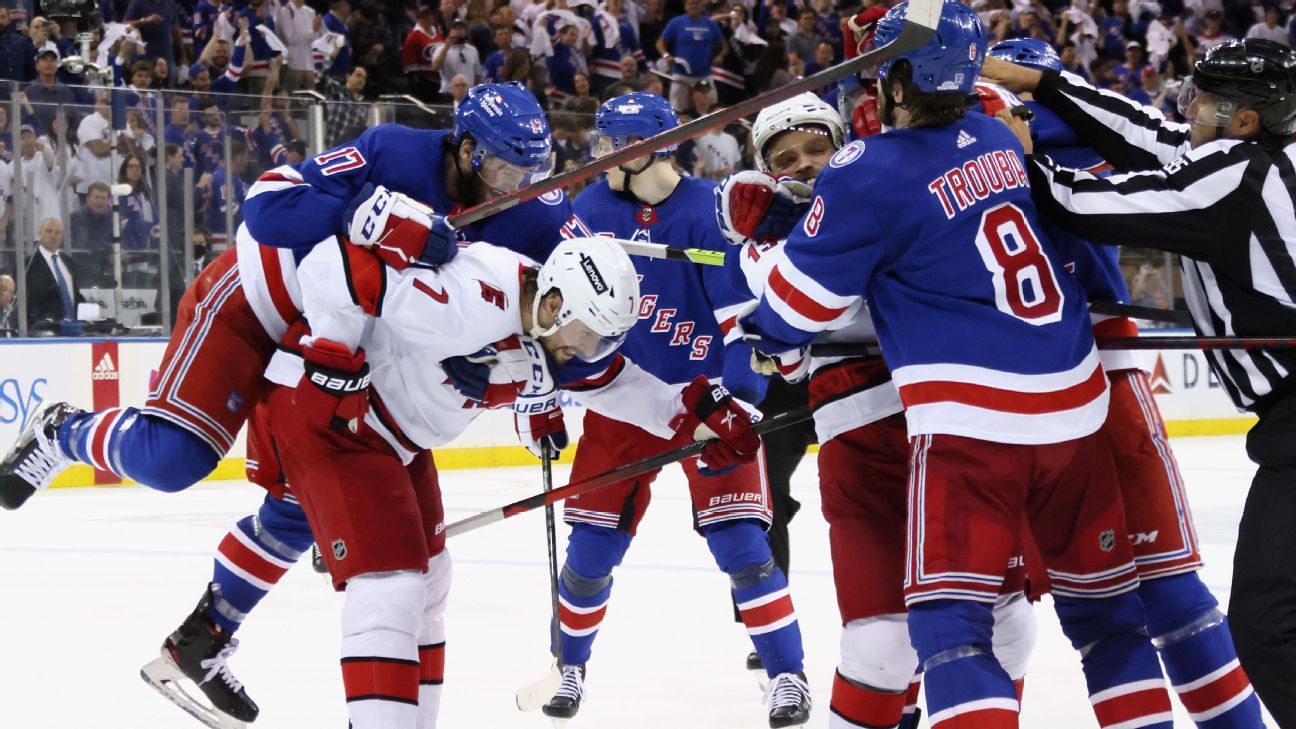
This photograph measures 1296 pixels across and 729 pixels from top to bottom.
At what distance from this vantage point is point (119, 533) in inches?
252

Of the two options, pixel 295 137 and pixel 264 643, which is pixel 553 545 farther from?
pixel 295 137

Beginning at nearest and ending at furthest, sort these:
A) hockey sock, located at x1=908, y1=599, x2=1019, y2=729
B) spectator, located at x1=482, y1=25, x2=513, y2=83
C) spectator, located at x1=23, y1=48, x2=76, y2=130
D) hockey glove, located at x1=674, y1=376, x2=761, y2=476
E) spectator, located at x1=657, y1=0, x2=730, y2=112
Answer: hockey sock, located at x1=908, y1=599, x2=1019, y2=729 < hockey glove, located at x1=674, y1=376, x2=761, y2=476 < spectator, located at x1=23, y1=48, x2=76, y2=130 < spectator, located at x1=482, y1=25, x2=513, y2=83 < spectator, located at x1=657, y1=0, x2=730, y2=112

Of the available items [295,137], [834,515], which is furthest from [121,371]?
[834,515]

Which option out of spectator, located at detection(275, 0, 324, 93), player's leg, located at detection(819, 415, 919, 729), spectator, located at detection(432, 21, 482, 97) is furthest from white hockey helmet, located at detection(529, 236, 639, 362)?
spectator, located at detection(432, 21, 482, 97)

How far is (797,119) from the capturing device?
2934 mm

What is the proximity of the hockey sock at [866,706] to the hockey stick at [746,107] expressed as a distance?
1.01 metres

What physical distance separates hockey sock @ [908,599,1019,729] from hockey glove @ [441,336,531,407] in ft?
2.99

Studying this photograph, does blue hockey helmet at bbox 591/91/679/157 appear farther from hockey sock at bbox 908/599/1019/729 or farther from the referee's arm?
hockey sock at bbox 908/599/1019/729

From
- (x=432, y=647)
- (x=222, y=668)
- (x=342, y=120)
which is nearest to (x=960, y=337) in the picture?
(x=432, y=647)

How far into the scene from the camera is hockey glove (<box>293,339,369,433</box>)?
2.70m

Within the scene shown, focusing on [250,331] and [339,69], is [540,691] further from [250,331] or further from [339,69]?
[339,69]

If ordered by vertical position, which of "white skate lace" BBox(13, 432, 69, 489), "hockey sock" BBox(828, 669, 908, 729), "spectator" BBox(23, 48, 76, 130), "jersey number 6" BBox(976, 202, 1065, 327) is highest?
"jersey number 6" BBox(976, 202, 1065, 327)

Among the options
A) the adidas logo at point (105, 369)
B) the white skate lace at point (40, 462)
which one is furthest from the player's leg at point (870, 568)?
the adidas logo at point (105, 369)

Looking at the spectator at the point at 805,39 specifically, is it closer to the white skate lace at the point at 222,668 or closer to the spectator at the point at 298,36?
the spectator at the point at 298,36
